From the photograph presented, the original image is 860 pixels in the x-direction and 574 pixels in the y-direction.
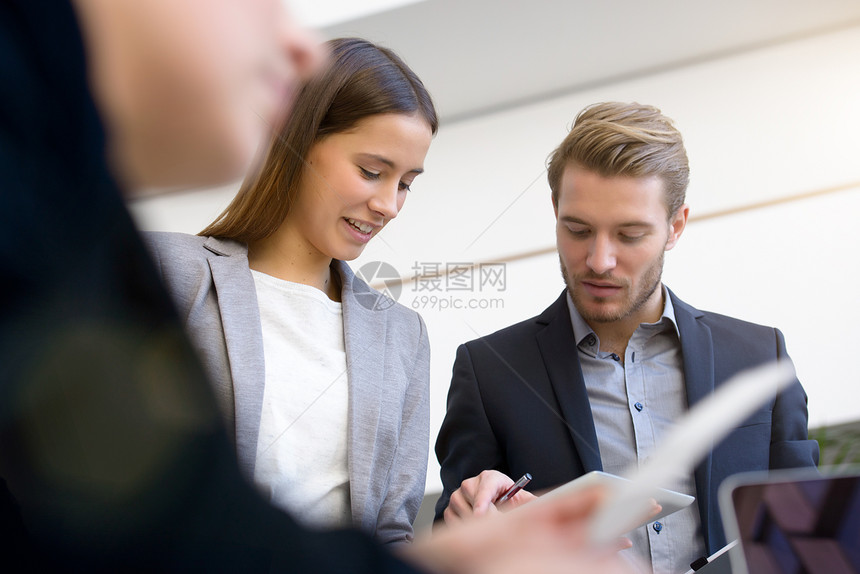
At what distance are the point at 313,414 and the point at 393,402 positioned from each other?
4.3 inches

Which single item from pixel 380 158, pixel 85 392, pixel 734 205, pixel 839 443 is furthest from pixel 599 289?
pixel 85 392

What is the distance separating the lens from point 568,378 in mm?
1151

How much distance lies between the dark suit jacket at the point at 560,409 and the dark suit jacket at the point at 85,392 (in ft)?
3.18

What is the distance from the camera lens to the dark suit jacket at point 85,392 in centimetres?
15

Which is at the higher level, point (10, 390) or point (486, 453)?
point (10, 390)

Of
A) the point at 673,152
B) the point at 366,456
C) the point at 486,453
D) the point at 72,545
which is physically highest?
the point at 72,545

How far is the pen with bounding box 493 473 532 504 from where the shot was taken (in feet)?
2.62

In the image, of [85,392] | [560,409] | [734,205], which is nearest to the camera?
[85,392]

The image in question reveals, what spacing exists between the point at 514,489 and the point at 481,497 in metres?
0.04

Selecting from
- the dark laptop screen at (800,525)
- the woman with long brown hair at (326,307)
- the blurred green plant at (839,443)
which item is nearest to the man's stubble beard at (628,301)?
the woman with long brown hair at (326,307)

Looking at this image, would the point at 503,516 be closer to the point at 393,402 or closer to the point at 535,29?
the point at 393,402

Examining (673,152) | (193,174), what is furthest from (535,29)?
Answer: (193,174)

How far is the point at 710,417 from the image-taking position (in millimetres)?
181

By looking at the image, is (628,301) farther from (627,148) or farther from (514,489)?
(514,489)
